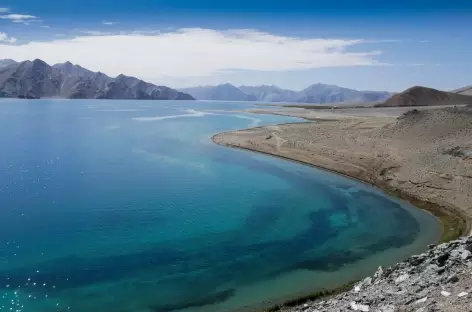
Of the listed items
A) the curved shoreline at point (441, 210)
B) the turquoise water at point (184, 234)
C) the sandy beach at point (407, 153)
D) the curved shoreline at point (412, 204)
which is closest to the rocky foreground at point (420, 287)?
the curved shoreline at point (412, 204)

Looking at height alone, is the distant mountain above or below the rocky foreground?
above

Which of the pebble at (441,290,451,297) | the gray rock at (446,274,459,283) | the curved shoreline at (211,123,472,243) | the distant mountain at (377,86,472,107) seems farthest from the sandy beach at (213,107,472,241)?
the distant mountain at (377,86,472,107)

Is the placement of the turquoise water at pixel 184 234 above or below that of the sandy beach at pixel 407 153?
below

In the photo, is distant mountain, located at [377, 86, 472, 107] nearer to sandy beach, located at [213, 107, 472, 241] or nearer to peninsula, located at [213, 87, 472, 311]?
sandy beach, located at [213, 107, 472, 241]

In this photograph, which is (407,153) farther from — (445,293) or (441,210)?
(445,293)

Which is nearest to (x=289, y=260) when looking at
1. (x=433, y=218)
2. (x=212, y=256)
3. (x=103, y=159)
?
(x=212, y=256)

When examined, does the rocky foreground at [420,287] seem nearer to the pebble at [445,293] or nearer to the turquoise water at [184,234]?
the pebble at [445,293]

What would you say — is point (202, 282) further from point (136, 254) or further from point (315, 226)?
point (315, 226)
